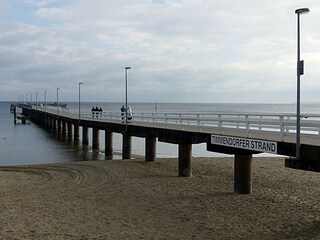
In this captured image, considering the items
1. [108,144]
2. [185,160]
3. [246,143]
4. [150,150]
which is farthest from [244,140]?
[108,144]

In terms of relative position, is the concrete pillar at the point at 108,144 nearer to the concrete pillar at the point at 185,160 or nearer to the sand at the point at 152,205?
the sand at the point at 152,205

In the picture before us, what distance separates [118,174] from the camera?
18.7m

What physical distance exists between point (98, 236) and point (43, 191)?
5.91 m

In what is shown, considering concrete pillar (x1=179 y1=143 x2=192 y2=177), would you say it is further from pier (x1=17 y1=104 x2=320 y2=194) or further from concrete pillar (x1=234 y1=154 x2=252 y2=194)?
concrete pillar (x1=234 y1=154 x2=252 y2=194)

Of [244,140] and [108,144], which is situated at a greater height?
[244,140]

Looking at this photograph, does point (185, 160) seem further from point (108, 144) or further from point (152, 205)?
point (108, 144)

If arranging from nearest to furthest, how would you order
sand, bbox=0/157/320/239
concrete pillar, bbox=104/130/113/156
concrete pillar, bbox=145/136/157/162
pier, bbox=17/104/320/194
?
sand, bbox=0/157/320/239 < pier, bbox=17/104/320/194 < concrete pillar, bbox=145/136/157/162 < concrete pillar, bbox=104/130/113/156

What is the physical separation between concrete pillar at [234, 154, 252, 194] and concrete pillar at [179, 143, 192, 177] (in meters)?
4.03

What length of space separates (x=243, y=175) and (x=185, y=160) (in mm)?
4356

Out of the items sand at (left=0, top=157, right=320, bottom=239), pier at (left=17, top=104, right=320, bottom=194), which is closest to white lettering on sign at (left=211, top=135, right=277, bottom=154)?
pier at (left=17, top=104, right=320, bottom=194)

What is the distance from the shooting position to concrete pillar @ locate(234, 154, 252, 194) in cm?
1476

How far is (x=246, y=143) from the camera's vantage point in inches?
538

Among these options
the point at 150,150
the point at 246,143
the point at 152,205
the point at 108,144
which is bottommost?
the point at 152,205

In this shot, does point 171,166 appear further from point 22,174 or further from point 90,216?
point 90,216
